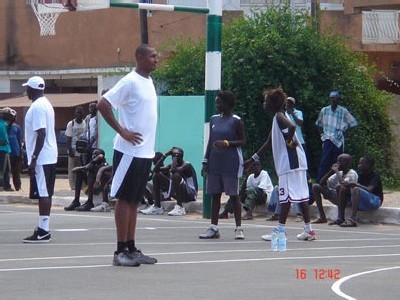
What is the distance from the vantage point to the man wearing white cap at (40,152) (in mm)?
13844

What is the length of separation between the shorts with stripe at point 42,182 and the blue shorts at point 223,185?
2159 mm

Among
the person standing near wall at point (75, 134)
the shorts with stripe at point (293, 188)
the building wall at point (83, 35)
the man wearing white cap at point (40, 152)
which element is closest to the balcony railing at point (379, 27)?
the building wall at point (83, 35)

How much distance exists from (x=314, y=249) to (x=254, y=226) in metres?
3.99

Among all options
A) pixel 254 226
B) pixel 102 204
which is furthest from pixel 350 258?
pixel 102 204

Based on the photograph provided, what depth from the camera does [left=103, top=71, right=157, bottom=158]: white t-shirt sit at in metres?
11.2

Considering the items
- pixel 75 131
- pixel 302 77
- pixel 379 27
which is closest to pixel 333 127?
pixel 302 77

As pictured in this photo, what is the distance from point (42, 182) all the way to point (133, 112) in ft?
10.0

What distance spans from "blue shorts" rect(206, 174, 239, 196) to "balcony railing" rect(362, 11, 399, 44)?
2330 cm

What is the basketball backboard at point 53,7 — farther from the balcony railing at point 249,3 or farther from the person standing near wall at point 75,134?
the balcony railing at point 249,3

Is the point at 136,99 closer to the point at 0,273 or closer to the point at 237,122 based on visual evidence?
the point at 0,273

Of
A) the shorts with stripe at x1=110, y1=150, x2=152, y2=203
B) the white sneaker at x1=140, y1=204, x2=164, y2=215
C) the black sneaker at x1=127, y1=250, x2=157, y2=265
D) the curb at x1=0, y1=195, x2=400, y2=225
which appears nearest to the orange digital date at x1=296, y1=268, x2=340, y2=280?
the black sneaker at x1=127, y1=250, x2=157, y2=265

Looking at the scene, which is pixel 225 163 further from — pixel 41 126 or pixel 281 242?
pixel 41 126

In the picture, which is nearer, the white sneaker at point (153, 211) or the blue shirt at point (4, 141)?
the white sneaker at point (153, 211)

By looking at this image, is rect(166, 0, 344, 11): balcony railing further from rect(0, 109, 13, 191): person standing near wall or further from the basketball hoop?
rect(0, 109, 13, 191): person standing near wall
